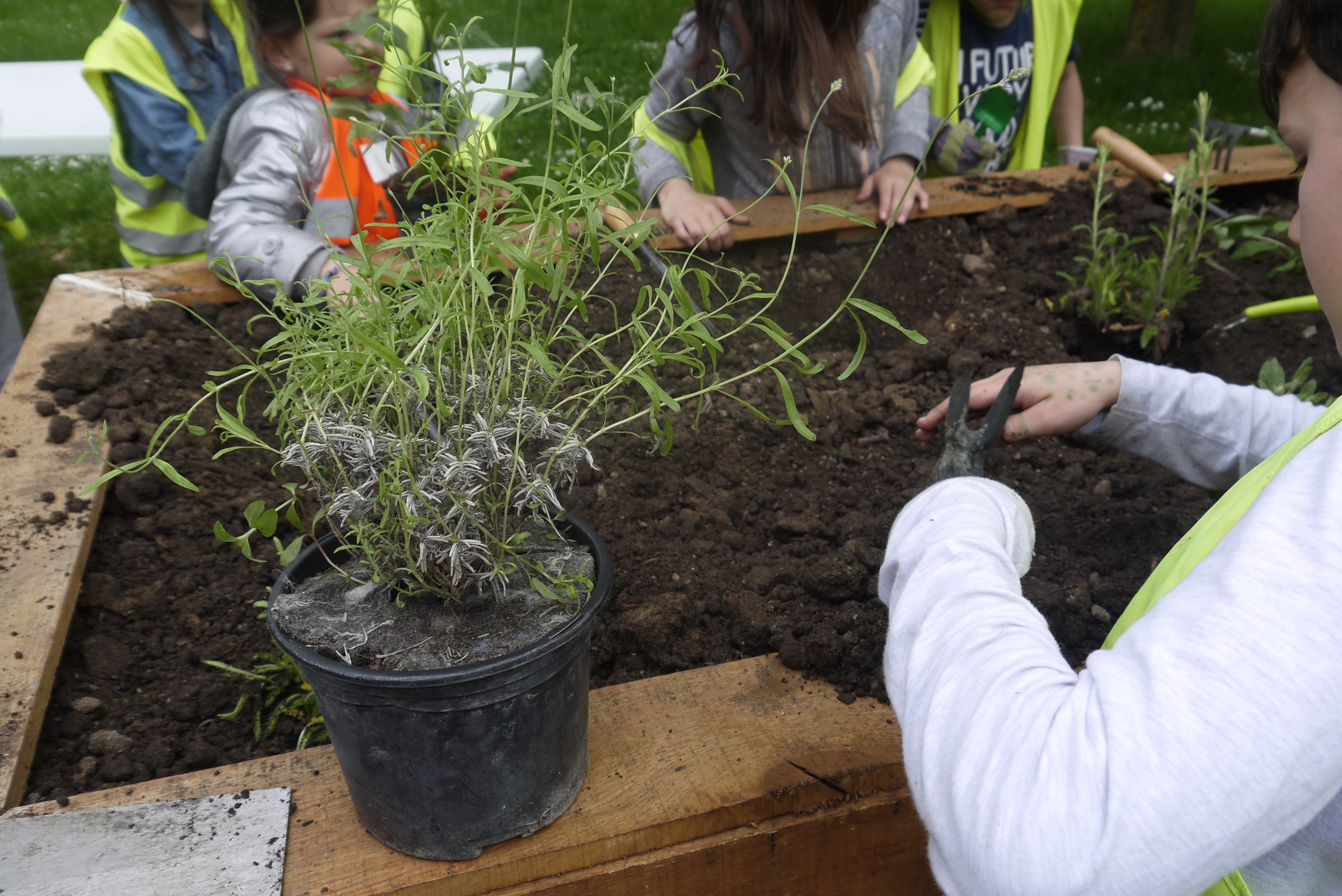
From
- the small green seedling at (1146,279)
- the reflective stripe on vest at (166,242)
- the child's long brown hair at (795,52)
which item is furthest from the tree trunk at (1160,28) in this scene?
the reflective stripe on vest at (166,242)

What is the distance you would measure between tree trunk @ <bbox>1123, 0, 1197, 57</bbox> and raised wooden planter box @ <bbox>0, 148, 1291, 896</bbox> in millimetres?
8254

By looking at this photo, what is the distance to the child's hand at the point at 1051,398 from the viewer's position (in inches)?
59.4

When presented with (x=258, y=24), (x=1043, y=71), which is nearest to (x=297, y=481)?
(x=258, y=24)

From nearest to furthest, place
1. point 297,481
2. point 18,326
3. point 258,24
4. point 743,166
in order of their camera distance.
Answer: point 297,481 < point 258,24 < point 743,166 < point 18,326

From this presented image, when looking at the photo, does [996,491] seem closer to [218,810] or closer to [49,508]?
[218,810]

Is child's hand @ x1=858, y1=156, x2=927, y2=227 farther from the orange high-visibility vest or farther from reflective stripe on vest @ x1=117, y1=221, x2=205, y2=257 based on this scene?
reflective stripe on vest @ x1=117, y1=221, x2=205, y2=257

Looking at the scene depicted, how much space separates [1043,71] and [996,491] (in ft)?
9.77

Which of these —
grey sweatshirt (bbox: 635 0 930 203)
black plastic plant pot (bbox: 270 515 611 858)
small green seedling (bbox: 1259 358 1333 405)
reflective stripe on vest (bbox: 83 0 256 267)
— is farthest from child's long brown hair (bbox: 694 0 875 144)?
black plastic plant pot (bbox: 270 515 611 858)

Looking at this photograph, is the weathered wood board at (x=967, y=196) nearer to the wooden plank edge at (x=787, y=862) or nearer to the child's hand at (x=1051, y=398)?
the child's hand at (x=1051, y=398)

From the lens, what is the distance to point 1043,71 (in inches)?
134

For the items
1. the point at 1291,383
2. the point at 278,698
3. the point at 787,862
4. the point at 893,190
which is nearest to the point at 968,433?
the point at 787,862

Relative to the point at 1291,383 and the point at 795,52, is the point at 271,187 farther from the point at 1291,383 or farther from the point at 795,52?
the point at 1291,383

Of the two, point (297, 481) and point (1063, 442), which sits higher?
point (297, 481)

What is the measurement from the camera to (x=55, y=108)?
424 centimetres
